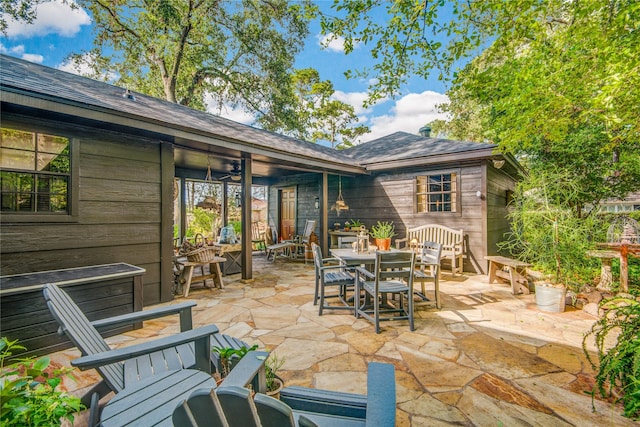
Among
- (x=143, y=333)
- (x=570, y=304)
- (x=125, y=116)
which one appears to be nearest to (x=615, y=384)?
(x=570, y=304)

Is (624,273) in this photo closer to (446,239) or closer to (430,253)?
(430,253)

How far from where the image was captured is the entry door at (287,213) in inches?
363

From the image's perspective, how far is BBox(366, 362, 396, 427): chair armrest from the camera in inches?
35.0

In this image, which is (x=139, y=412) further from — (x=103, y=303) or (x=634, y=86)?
(x=634, y=86)

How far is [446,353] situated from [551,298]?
2.12m

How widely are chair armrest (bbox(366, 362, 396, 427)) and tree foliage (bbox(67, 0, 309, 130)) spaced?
11.3m

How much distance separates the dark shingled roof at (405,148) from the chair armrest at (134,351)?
5.92 metres

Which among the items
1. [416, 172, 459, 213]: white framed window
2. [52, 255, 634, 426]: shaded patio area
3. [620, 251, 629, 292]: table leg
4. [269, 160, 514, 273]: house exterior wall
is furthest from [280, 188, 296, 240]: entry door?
[620, 251, 629, 292]: table leg

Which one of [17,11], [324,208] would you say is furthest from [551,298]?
[17,11]

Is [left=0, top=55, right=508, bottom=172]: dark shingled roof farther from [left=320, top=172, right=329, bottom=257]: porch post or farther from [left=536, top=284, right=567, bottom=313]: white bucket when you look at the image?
[left=536, top=284, right=567, bottom=313]: white bucket

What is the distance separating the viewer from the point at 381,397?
1008mm

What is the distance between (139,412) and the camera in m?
1.20

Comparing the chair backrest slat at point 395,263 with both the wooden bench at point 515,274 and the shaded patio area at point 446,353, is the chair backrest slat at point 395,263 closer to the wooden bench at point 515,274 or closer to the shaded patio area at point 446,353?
the shaded patio area at point 446,353

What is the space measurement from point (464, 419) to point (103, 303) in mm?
3398
